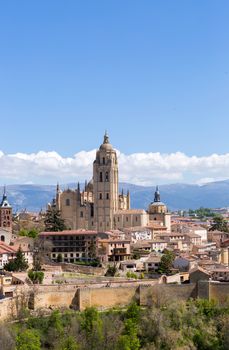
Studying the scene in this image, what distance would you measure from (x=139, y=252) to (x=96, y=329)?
64.0 ft

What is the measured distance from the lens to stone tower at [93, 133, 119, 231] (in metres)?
63.5

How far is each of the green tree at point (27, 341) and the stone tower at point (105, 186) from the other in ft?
102

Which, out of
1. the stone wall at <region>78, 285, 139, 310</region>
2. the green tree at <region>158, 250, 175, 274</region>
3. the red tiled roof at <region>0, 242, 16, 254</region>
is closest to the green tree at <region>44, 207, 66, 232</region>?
the red tiled roof at <region>0, 242, 16, 254</region>

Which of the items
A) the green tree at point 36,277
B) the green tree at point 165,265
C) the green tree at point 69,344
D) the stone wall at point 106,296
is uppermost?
the green tree at point 165,265

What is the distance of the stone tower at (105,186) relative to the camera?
6347 centimetres

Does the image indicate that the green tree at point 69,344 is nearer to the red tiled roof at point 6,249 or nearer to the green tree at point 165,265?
the green tree at point 165,265

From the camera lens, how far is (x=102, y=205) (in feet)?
209

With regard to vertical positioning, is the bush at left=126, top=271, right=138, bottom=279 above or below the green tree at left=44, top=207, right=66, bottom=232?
below

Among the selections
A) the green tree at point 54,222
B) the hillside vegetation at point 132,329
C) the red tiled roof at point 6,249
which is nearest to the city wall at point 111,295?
the hillside vegetation at point 132,329

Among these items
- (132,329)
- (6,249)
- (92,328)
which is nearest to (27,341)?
(92,328)

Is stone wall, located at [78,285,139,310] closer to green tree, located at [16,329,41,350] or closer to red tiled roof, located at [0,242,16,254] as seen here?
green tree, located at [16,329,41,350]

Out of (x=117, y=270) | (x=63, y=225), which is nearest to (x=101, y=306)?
(x=117, y=270)

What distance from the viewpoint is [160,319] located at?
34969 millimetres

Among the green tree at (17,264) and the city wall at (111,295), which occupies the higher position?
the green tree at (17,264)
